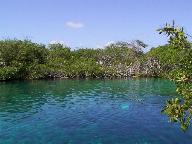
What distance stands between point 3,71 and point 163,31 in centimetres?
7188

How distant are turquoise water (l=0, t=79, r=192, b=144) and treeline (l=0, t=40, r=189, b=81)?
77.3 feet

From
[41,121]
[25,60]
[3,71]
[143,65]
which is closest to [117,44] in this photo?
[143,65]

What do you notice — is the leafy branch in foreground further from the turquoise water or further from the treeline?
the treeline

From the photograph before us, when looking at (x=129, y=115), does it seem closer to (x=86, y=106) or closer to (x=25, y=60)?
(x=86, y=106)

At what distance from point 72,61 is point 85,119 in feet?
242

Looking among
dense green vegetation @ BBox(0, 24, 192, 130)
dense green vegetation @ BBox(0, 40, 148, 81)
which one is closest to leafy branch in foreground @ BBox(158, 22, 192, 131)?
dense green vegetation @ BBox(0, 24, 192, 130)

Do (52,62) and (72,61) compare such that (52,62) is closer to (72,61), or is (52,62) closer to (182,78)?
(72,61)

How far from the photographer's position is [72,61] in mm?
110312

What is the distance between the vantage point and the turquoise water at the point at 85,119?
28.8 m

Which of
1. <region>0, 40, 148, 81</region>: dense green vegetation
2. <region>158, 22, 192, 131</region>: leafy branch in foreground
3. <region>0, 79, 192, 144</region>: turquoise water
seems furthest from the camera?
<region>0, 40, 148, 81</region>: dense green vegetation

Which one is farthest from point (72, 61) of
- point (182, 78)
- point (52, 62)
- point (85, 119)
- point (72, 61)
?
point (182, 78)

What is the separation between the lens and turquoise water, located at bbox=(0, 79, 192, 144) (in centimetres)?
2880

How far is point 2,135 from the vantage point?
96.7ft

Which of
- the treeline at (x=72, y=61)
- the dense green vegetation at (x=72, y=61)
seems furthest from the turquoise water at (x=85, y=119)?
the treeline at (x=72, y=61)
